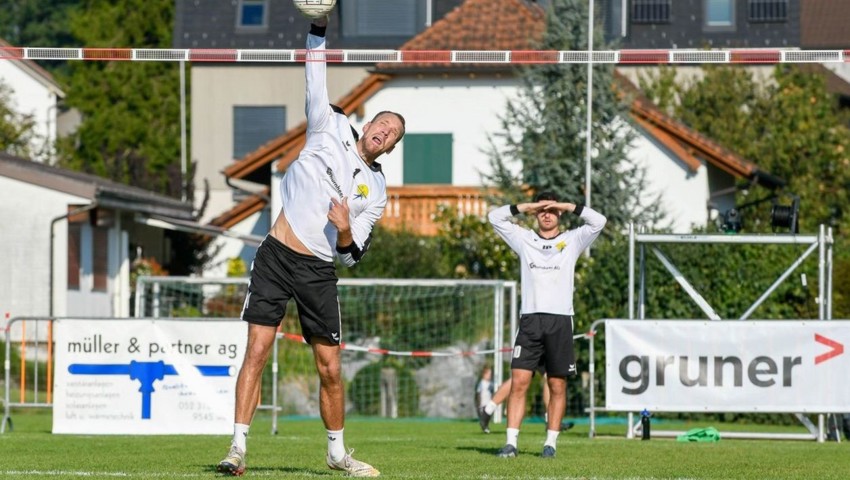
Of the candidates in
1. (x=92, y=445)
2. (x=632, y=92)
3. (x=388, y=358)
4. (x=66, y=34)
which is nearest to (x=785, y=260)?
(x=388, y=358)

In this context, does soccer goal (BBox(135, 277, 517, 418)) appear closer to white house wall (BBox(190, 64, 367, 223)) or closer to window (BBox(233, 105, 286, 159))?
white house wall (BBox(190, 64, 367, 223))

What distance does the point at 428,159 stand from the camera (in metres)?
40.8

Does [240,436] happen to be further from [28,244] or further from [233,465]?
[28,244]

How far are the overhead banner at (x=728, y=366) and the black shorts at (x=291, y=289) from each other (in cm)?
741

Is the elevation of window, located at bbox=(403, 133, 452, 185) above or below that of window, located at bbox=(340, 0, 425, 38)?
below

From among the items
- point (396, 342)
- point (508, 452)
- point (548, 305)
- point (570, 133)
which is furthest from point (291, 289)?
point (570, 133)

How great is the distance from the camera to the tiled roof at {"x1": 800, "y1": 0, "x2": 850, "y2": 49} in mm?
50219

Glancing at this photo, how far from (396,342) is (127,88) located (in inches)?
1836

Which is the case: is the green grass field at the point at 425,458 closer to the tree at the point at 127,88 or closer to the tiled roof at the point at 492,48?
the tiled roof at the point at 492,48

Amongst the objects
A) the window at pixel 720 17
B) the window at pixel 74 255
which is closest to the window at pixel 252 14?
the window at pixel 720 17

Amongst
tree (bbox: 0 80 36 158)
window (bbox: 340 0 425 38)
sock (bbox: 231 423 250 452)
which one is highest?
window (bbox: 340 0 425 38)

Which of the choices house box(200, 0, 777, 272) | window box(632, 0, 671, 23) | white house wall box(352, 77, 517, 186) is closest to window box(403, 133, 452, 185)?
house box(200, 0, 777, 272)

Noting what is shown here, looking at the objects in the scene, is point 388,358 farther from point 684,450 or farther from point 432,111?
point 432,111

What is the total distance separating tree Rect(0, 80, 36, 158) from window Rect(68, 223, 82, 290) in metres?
12.4
